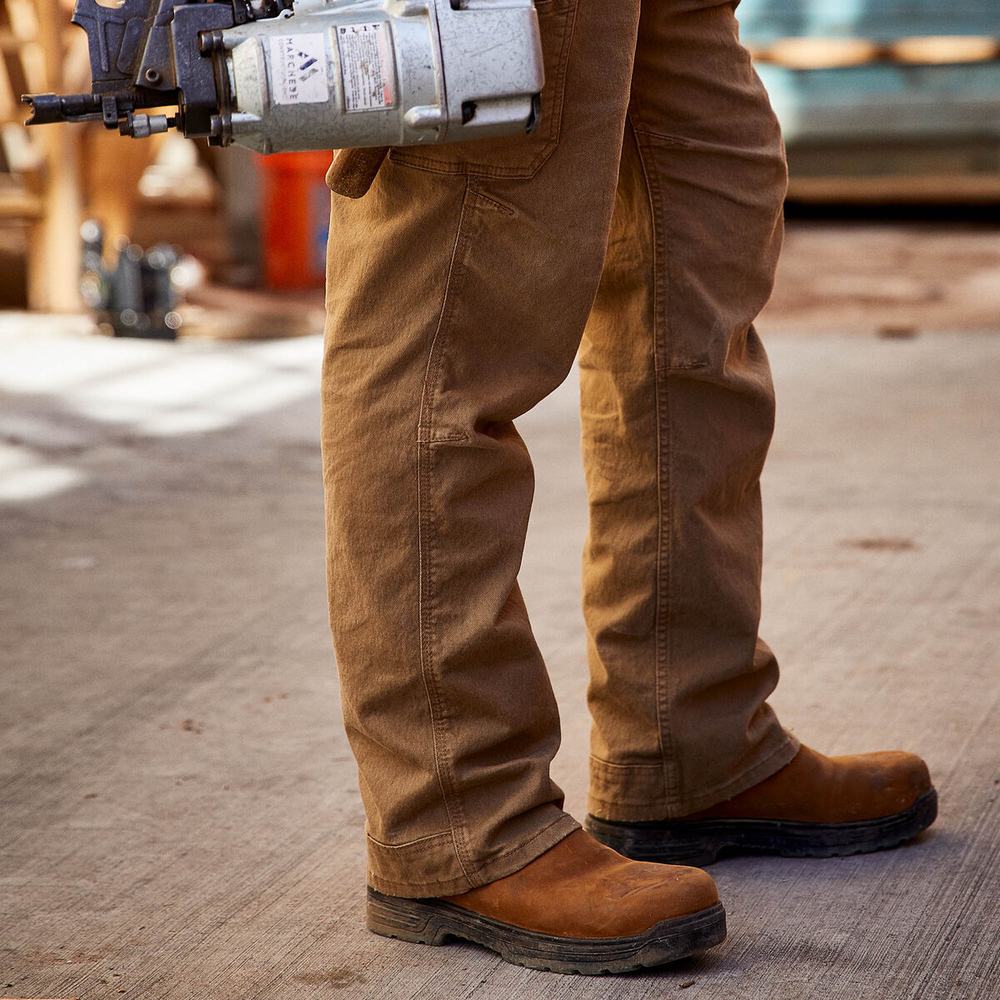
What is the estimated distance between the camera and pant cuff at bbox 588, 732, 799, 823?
1.48m

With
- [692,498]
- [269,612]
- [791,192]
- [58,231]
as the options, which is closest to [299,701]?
[269,612]

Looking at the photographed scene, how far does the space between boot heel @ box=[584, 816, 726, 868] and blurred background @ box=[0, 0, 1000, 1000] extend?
32mm

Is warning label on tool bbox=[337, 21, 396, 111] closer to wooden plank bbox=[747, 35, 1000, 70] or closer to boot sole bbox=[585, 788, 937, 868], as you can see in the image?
boot sole bbox=[585, 788, 937, 868]

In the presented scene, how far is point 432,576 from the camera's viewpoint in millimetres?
1258

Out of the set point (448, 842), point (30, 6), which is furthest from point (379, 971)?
point (30, 6)

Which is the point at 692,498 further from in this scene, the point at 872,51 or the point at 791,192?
the point at 791,192

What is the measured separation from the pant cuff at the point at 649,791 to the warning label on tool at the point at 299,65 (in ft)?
2.32

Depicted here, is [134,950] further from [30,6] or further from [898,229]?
[898,229]

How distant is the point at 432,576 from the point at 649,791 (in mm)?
366

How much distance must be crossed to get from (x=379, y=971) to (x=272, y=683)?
765 millimetres

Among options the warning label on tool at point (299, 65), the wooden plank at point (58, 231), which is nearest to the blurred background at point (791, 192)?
the wooden plank at point (58, 231)

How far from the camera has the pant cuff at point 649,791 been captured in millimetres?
1480

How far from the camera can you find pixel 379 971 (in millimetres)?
1293

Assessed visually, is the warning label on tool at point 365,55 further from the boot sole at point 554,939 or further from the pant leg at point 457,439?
the boot sole at point 554,939
